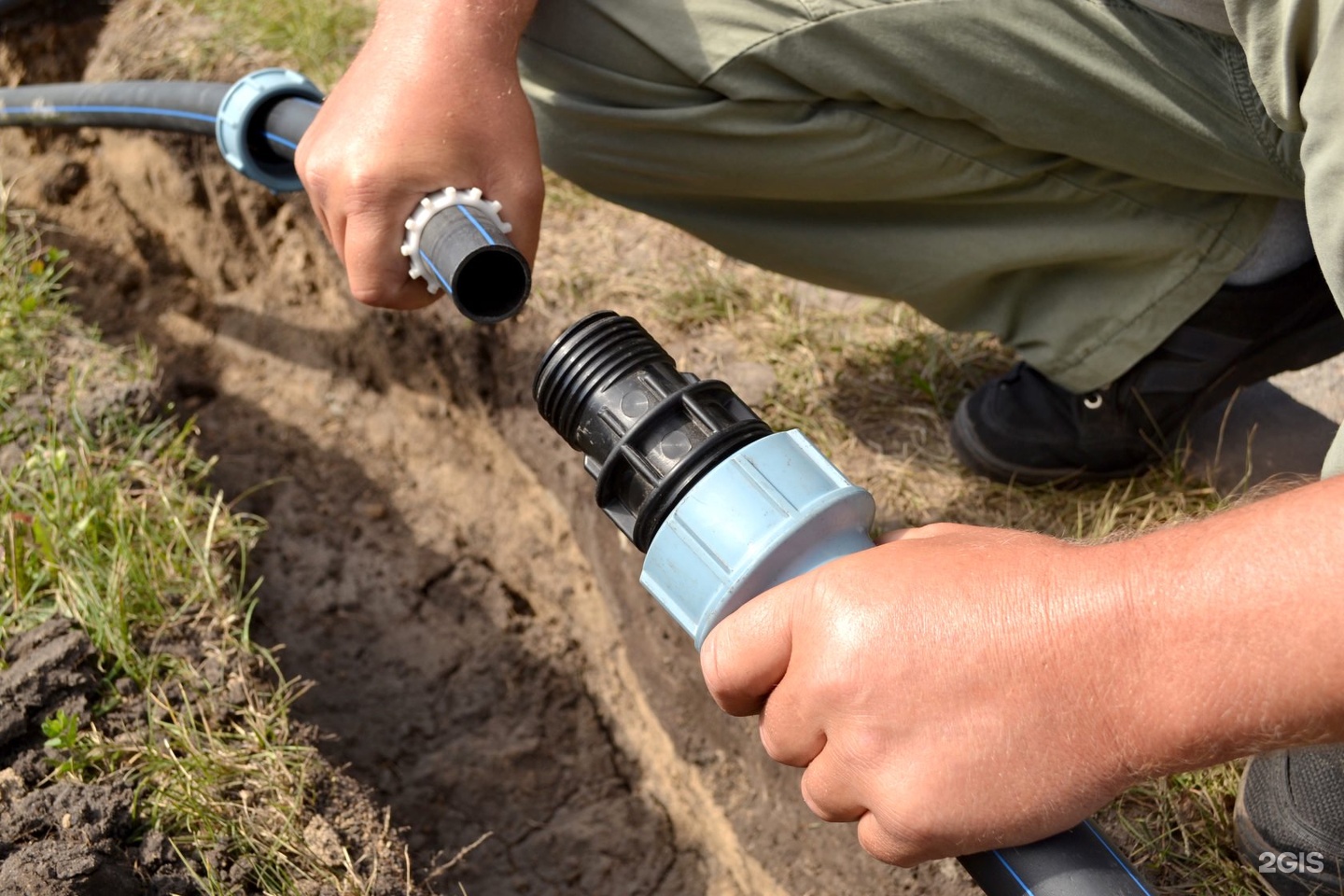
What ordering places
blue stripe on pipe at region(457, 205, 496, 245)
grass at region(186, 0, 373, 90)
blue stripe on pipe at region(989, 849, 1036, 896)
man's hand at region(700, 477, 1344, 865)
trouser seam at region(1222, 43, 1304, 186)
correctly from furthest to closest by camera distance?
1. grass at region(186, 0, 373, 90)
2. trouser seam at region(1222, 43, 1304, 186)
3. blue stripe on pipe at region(457, 205, 496, 245)
4. blue stripe on pipe at region(989, 849, 1036, 896)
5. man's hand at region(700, 477, 1344, 865)

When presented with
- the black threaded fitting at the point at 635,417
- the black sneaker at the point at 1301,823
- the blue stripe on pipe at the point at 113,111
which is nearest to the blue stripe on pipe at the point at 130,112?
the blue stripe on pipe at the point at 113,111

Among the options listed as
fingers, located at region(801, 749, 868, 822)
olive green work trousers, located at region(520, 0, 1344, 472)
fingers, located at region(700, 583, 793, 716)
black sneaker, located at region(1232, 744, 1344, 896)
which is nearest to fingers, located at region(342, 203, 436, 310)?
olive green work trousers, located at region(520, 0, 1344, 472)

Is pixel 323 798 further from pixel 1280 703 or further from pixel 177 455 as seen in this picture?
pixel 1280 703

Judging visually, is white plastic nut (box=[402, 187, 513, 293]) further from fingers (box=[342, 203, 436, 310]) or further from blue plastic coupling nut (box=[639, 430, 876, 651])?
blue plastic coupling nut (box=[639, 430, 876, 651])

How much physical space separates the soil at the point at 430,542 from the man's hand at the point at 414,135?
83 centimetres

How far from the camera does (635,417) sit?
3.76 feet

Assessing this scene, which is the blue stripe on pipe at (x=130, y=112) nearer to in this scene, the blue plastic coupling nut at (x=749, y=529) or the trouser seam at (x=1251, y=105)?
the blue plastic coupling nut at (x=749, y=529)

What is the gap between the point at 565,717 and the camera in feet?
7.11

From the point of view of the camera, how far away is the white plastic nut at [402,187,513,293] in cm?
135

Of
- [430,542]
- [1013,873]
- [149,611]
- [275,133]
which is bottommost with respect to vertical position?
[430,542]

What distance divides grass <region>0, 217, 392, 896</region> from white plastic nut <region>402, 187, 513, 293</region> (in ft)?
2.46

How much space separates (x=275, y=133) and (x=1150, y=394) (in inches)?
60.8

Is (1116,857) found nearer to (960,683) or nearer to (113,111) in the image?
(960,683)

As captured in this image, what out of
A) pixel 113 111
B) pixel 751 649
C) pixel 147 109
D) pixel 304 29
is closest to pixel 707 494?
pixel 751 649
